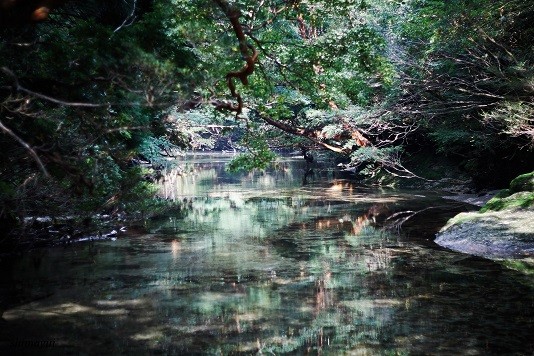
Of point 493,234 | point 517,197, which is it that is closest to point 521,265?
point 493,234

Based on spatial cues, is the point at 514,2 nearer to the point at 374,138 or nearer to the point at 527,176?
the point at 527,176

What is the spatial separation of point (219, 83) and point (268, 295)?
3.57m

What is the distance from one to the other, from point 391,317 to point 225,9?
3.89m

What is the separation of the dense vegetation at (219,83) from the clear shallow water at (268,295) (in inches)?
57.1

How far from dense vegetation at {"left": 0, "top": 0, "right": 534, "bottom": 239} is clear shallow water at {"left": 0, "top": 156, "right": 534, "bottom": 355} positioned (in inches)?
57.1

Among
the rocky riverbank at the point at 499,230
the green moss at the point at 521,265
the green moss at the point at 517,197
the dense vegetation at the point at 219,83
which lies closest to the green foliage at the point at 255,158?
the dense vegetation at the point at 219,83

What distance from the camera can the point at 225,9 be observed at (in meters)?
4.97

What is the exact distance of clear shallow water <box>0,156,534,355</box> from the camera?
5.24 m

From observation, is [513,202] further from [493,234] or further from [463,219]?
[493,234]

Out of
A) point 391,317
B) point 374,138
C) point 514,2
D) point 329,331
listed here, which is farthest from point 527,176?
point 374,138

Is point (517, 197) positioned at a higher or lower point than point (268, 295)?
higher

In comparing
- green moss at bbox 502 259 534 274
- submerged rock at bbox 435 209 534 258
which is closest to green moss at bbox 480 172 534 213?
submerged rock at bbox 435 209 534 258

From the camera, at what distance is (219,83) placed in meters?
8.38

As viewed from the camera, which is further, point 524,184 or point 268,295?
point 524,184
